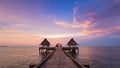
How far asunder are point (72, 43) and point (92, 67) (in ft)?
81.5

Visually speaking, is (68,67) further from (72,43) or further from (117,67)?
(72,43)

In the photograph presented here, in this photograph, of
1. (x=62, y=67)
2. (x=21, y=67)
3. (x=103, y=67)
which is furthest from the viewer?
(x=103, y=67)

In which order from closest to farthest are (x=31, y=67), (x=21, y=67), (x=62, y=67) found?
(x=62, y=67) → (x=31, y=67) → (x=21, y=67)

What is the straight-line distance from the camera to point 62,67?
11383mm

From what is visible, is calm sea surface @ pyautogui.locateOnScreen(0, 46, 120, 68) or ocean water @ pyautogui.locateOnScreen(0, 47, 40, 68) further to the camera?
calm sea surface @ pyautogui.locateOnScreen(0, 46, 120, 68)

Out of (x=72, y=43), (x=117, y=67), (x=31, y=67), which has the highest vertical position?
(x=72, y=43)

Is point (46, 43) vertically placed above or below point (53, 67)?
above

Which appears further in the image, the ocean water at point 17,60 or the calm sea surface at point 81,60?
the calm sea surface at point 81,60

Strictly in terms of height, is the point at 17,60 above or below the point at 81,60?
above

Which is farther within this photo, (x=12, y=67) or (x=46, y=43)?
(x=46, y=43)

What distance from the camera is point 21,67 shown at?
25.8m

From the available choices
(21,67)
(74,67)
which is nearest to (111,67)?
(21,67)

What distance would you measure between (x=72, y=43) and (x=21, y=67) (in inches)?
1087

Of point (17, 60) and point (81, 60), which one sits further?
point (17, 60)
